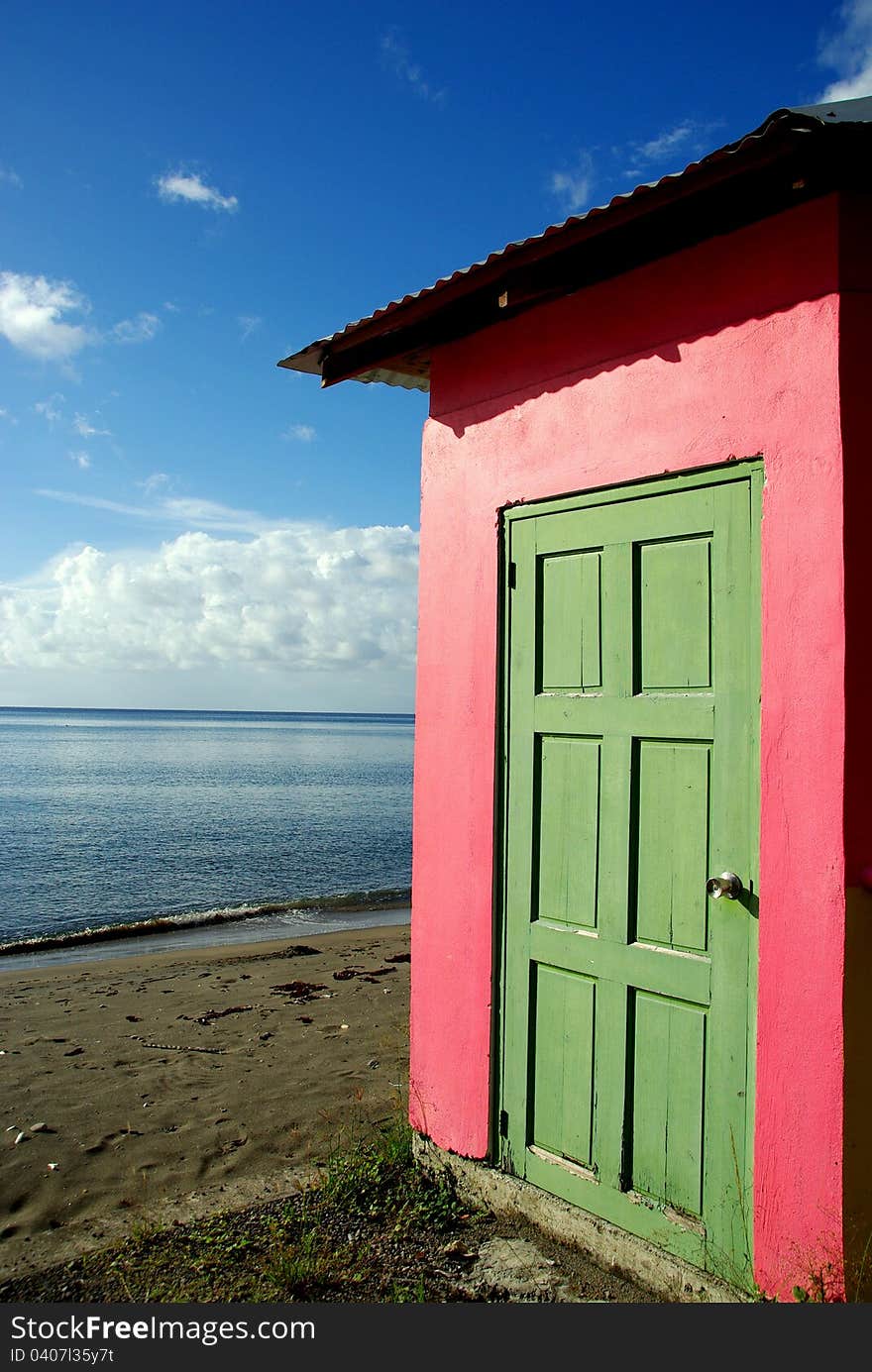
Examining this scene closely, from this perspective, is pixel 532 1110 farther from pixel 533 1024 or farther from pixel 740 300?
pixel 740 300

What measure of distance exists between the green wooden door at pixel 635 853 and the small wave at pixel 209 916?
11689 mm

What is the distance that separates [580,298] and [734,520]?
51.8 inches

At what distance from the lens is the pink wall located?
2.98m

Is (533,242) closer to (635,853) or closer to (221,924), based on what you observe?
(635,853)

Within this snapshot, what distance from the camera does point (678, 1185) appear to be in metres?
3.35

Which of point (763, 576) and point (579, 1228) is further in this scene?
point (579, 1228)

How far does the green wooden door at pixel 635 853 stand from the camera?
3232mm

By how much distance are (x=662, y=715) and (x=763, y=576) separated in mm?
640

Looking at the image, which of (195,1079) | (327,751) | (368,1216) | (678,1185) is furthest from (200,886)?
(327,751)

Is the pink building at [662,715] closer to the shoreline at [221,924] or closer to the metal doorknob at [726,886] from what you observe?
the metal doorknob at [726,886]

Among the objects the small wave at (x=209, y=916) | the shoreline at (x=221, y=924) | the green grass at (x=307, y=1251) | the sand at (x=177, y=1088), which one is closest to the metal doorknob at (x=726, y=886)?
the green grass at (x=307, y=1251)

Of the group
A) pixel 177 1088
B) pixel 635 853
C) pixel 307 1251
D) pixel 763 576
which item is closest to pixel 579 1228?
pixel 307 1251

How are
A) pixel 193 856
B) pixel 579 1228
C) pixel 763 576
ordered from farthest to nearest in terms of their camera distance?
pixel 193 856 → pixel 579 1228 → pixel 763 576

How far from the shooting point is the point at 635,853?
11.8 feet
